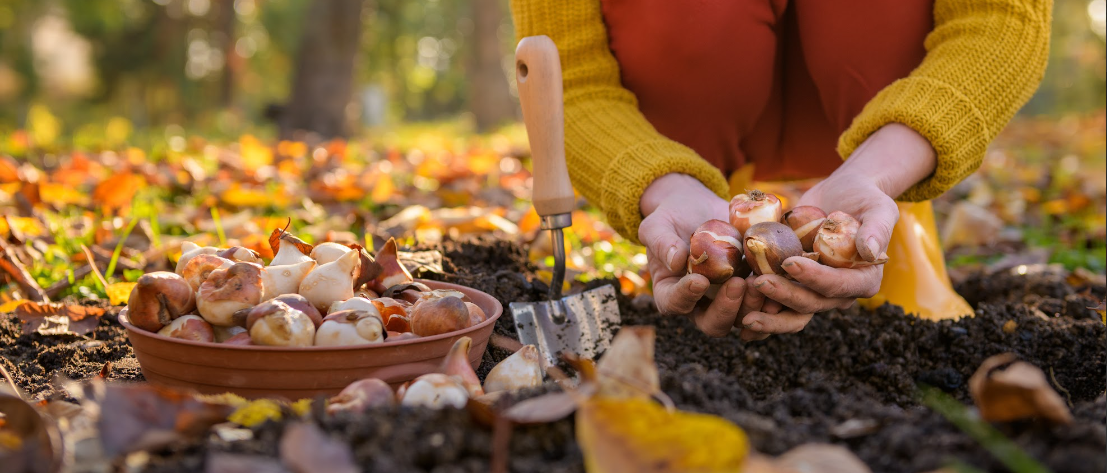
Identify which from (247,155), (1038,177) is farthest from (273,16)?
(1038,177)

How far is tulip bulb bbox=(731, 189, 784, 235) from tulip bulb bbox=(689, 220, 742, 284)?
7cm

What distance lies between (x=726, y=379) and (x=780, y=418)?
184 mm

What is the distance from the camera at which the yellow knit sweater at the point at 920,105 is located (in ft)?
5.94

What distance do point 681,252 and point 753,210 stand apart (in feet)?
0.58

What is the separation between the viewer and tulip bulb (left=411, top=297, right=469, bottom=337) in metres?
1.29

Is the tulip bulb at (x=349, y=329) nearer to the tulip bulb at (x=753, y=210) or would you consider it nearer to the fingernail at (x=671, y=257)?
the fingernail at (x=671, y=257)

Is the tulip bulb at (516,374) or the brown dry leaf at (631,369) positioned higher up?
the brown dry leaf at (631,369)

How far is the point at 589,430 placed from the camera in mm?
809

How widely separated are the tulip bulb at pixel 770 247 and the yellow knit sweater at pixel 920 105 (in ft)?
1.59

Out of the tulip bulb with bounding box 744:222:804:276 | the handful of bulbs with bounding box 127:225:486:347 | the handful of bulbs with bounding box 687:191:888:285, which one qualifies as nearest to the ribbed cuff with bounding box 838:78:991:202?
the handful of bulbs with bounding box 687:191:888:285

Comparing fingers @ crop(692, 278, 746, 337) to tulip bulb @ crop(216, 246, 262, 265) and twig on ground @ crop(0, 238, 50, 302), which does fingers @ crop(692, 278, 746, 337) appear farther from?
twig on ground @ crop(0, 238, 50, 302)

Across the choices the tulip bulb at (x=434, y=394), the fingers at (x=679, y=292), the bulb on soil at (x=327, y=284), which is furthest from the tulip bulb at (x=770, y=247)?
the bulb on soil at (x=327, y=284)

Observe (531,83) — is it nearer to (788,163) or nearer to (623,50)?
(623,50)

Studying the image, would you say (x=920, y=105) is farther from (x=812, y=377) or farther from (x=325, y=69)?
(x=325, y=69)
